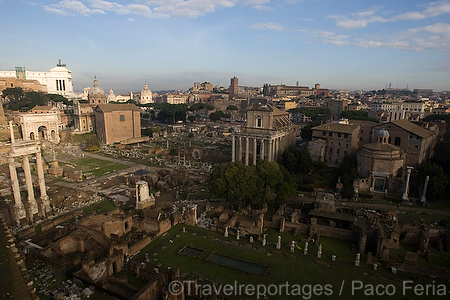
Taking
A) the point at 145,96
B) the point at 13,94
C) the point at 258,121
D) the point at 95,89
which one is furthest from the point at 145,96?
the point at 258,121

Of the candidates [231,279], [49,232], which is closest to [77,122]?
[49,232]

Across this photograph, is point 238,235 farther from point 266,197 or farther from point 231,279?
point 266,197

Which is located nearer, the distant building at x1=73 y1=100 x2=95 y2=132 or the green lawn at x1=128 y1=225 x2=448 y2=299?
the green lawn at x1=128 y1=225 x2=448 y2=299

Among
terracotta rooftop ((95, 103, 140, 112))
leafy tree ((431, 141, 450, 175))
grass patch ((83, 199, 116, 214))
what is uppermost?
terracotta rooftop ((95, 103, 140, 112))

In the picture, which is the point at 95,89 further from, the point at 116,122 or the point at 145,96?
the point at 145,96

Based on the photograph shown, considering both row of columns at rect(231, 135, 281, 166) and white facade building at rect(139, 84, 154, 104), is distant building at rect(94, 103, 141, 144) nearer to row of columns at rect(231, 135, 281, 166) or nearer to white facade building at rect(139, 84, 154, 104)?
row of columns at rect(231, 135, 281, 166)

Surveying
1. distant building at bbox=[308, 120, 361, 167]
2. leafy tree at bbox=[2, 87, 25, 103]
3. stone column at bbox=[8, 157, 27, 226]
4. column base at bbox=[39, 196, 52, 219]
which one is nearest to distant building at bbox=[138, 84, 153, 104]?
leafy tree at bbox=[2, 87, 25, 103]

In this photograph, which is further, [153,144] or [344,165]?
[153,144]
